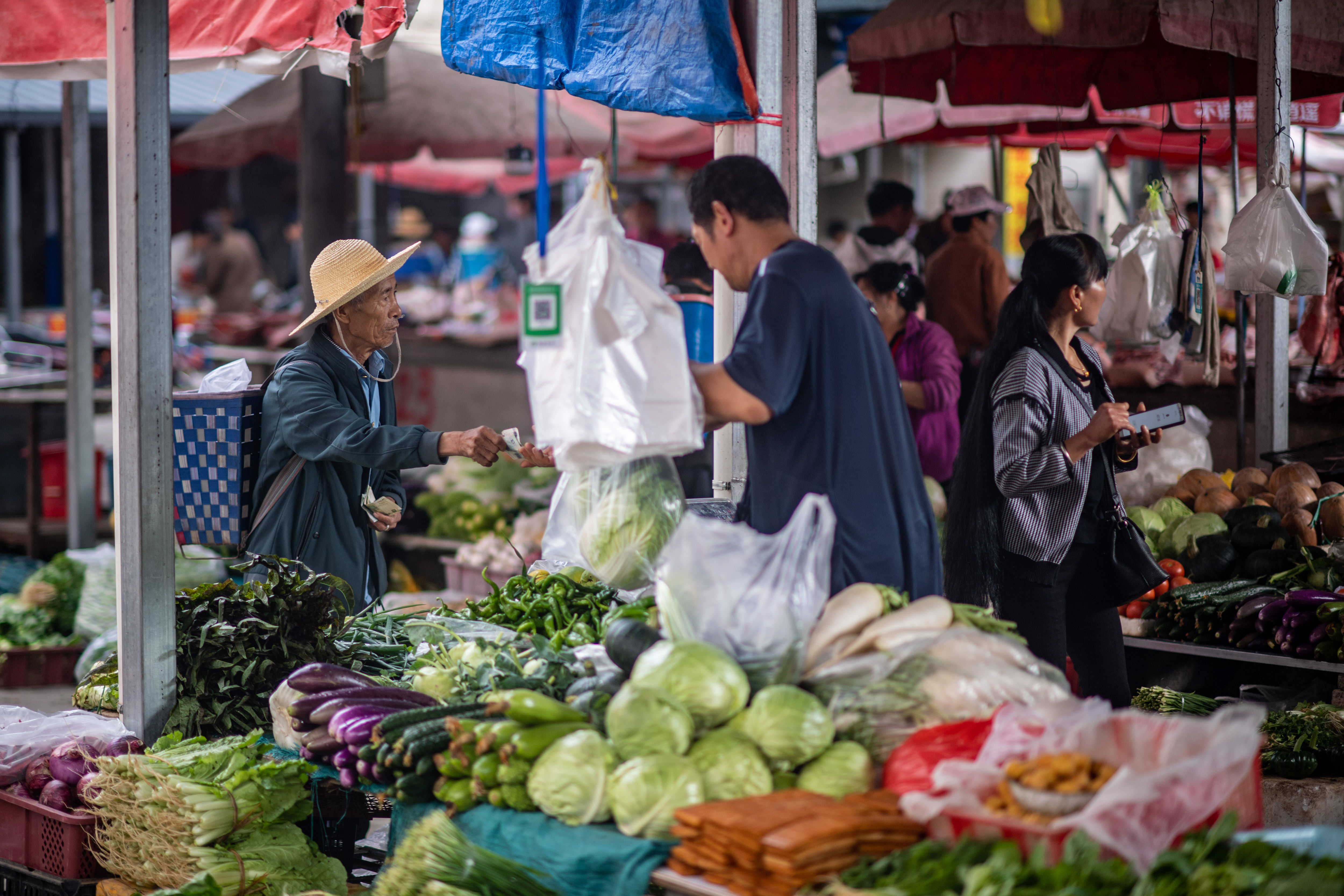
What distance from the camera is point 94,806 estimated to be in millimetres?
3752

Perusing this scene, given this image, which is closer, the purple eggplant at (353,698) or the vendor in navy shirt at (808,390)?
the vendor in navy shirt at (808,390)

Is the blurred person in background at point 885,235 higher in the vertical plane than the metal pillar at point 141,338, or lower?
higher

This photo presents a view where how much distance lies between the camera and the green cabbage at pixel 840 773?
2746 millimetres

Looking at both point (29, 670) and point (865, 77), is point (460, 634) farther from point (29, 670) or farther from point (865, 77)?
point (865, 77)

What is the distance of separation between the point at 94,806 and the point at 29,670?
182 inches

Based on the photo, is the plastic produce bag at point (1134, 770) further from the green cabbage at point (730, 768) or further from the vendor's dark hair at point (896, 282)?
the vendor's dark hair at point (896, 282)

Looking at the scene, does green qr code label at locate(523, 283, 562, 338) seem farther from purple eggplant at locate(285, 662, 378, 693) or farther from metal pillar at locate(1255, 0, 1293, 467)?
metal pillar at locate(1255, 0, 1293, 467)

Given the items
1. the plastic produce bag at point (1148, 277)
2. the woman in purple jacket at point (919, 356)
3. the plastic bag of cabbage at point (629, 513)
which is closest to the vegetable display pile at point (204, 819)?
the plastic bag of cabbage at point (629, 513)

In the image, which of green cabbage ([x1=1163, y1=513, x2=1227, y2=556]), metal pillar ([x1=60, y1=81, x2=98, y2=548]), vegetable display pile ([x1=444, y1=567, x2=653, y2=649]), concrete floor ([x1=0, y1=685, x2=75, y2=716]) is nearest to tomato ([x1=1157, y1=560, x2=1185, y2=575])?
green cabbage ([x1=1163, y1=513, x2=1227, y2=556])

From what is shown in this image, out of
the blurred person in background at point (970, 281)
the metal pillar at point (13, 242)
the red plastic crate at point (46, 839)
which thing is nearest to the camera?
the red plastic crate at point (46, 839)

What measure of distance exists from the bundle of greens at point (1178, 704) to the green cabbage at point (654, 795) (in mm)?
2937

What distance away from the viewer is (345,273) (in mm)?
4637

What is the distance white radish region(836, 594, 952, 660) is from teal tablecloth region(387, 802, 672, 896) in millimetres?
599

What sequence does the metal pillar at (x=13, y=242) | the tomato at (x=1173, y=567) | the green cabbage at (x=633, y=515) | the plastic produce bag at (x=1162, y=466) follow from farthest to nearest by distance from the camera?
the metal pillar at (x=13, y=242) → the plastic produce bag at (x=1162, y=466) → the tomato at (x=1173, y=567) → the green cabbage at (x=633, y=515)
